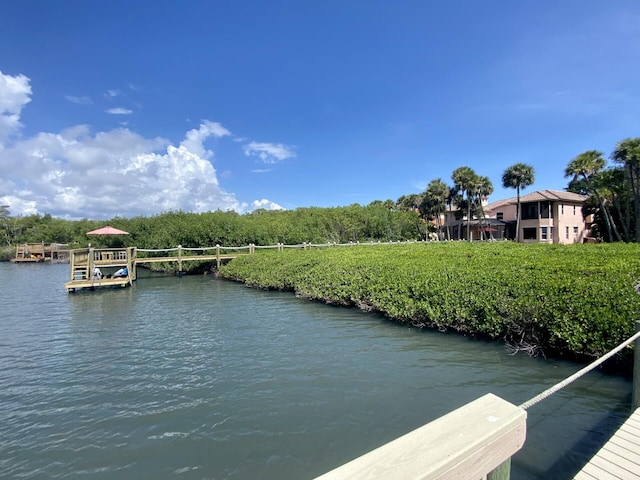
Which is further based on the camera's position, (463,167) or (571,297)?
(463,167)

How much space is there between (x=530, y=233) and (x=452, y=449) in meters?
43.5

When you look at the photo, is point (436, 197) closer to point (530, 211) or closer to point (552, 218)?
point (530, 211)

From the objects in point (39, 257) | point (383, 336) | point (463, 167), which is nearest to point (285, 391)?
point (383, 336)

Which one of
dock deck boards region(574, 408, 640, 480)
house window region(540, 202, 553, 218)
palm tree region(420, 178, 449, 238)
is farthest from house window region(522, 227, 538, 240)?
dock deck boards region(574, 408, 640, 480)

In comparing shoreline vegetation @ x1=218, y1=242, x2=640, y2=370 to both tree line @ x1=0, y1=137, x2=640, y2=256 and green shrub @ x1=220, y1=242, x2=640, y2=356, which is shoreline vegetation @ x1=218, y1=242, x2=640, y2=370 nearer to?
green shrub @ x1=220, y1=242, x2=640, y2=356

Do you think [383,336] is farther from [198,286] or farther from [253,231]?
[253,231]

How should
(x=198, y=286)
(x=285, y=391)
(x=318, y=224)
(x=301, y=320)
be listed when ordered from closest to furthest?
(x=285, y=391)
(x=301, y=320)
(x=198, y=286)
(x=318, y=224)

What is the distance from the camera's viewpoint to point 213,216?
3067 cm

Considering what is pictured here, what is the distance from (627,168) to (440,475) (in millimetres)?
36941

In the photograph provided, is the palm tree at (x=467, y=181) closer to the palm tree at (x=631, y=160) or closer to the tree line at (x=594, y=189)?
the tree line at (x=594, y=189)

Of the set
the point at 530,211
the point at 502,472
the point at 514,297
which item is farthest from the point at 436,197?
the point at 502,472

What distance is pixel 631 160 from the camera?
A: 2711cm

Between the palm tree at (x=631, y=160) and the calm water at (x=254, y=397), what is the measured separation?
29.0 meters

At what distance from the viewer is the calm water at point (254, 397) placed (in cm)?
418
